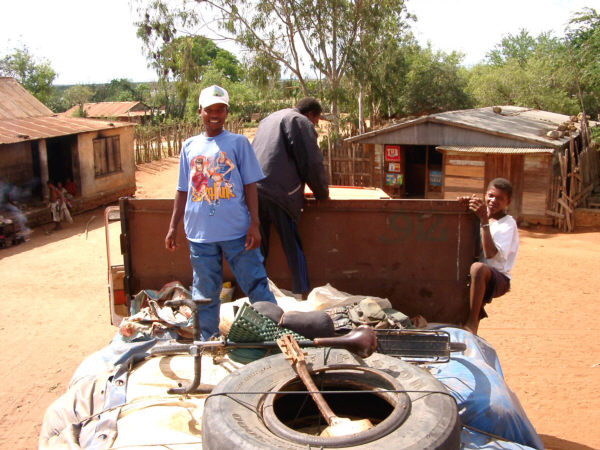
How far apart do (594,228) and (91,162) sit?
1260 centimetres

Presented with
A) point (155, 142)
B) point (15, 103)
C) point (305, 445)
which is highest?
point (15, 103)

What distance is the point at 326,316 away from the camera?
2.82 m

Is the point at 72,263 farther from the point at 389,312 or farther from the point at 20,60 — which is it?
the point at 20,60

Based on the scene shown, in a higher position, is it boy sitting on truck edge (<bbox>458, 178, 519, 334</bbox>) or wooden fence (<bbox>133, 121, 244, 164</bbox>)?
wooden fence (<bbox>133, 121, 244, 164</bbox>)

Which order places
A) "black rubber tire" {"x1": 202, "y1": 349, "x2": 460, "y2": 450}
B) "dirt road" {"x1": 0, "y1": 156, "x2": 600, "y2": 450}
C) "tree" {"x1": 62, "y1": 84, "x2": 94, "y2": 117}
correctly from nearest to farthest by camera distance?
"black rubber tire" {"x1": 202, "y1": 349, "x2": 460, "y2": 450}
"dirt road" {"x1": 0, "y1": 156, "x2": 600, "y2": 450}
"tree" {"x1": 62, "y1": 84, "x2": 94, "y2": 117}

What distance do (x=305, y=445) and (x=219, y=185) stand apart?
1.97 meters

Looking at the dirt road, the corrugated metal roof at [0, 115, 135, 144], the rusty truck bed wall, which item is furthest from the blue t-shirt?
the corrugated metal roof at [0, 115, 135, 144]

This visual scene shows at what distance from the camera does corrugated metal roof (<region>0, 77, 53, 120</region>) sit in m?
15.8

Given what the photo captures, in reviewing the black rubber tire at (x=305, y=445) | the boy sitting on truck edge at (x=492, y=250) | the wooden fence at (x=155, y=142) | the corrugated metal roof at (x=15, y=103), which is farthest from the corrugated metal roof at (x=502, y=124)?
the black rubber tire at (x=305, y=445)

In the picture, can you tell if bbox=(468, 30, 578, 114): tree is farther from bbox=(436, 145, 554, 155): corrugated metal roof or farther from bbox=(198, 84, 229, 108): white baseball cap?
bbox=(198, 84, 229, 108): white baseball cap

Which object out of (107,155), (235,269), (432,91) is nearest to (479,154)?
(107,155)

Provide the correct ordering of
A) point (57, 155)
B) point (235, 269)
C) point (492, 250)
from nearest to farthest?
point (235, 269) < point (492, 250) < point (57, 155)

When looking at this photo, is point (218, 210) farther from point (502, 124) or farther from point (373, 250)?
point (502, 124)

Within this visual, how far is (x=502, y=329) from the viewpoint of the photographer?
7285 mm
